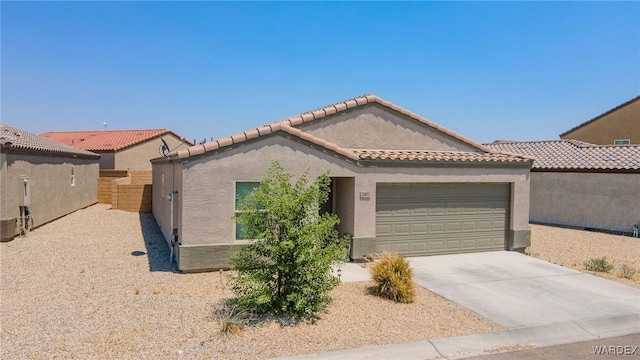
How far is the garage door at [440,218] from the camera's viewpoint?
12695mm

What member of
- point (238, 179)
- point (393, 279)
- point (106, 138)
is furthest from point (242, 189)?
point (106, 138)

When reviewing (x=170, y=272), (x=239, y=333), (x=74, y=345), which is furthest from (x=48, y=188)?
(x=239, y=333)

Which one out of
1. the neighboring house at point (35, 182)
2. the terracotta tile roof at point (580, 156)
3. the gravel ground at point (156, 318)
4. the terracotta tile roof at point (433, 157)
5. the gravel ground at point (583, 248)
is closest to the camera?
the gravel ground at point (156, 318)

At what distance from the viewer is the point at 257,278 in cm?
748

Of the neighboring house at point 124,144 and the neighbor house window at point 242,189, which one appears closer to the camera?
the neighbor house window at point 242,189

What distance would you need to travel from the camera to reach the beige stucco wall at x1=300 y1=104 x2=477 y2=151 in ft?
45.8

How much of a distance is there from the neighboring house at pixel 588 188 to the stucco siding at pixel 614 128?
8580 millimetres

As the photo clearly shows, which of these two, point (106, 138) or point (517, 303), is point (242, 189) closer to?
point (517, 303)

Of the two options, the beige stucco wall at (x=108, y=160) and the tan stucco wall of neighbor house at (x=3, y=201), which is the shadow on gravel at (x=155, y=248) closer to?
the tan stucco wall of neighbor house at (x=3, y=201)

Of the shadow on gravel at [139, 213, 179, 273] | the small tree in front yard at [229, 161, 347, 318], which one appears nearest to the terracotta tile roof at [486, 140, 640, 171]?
the small tree in front yard at [229, 161, 347, 318]

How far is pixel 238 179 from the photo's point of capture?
10766 mm

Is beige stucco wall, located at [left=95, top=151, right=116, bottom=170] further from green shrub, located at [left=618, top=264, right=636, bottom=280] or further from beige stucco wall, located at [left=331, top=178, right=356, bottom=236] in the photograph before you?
green shrub, located at [left=618, top=264, right=636, bottom=280]

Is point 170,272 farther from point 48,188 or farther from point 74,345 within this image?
point 48,188

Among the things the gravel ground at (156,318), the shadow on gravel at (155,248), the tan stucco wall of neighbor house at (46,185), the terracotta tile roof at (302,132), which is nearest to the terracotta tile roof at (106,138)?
the tan stucco wall of neighbor house at (46,185)
